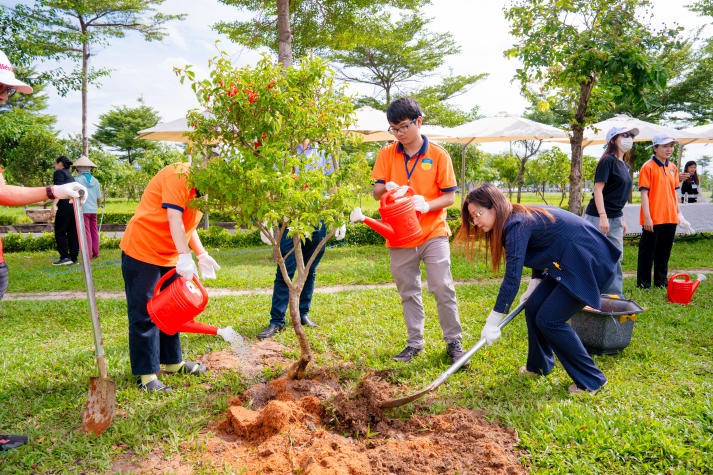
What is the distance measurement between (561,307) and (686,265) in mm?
6116

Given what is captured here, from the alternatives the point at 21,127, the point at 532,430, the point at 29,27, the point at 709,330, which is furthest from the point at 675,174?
the point at 21,127

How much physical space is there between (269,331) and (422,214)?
1803 mm

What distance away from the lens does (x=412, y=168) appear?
341cm

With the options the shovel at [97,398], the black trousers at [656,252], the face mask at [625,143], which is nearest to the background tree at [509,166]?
the black trousers at [656,252]

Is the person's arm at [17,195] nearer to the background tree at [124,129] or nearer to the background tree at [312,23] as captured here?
the background tree at [312,23]

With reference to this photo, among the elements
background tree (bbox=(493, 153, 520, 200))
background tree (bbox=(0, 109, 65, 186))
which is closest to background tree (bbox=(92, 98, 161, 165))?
background tree (bbox=(0, 109, 65, 186))

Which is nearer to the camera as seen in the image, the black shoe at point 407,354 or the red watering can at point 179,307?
the red watering can at point 179,307

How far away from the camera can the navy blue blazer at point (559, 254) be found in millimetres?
2697

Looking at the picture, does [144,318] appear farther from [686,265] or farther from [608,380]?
[686,265]

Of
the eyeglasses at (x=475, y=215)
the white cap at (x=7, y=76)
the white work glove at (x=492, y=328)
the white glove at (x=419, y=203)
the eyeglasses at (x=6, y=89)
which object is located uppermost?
the white cap at (x=7, y=76)

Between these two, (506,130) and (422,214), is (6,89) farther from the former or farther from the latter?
(506,130)

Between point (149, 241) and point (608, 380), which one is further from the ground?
point (149, 241)

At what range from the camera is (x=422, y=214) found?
11.0 feet

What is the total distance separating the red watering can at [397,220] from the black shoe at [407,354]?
0.93 metres
